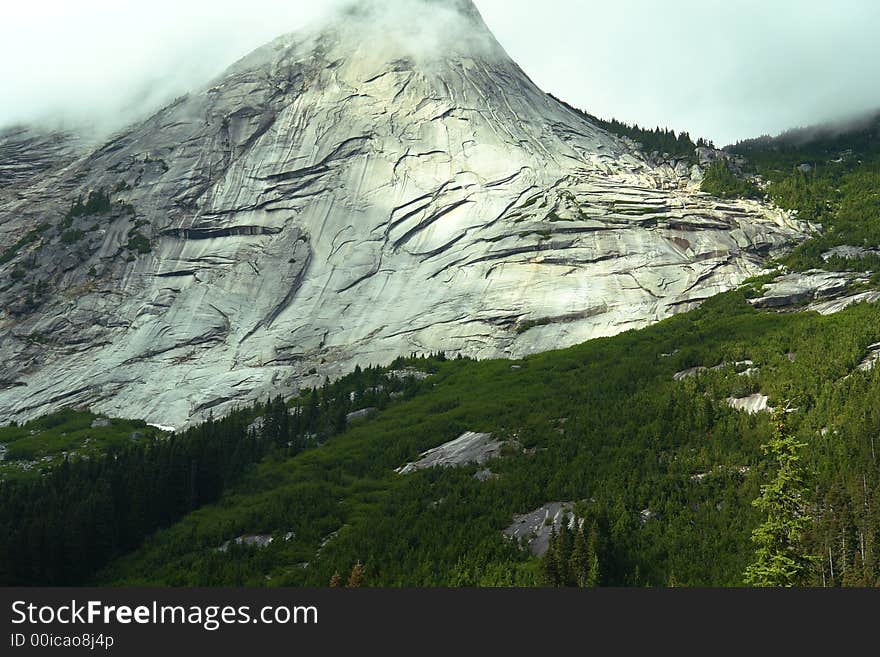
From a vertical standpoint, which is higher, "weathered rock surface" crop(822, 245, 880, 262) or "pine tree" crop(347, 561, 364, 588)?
"weathered rock surface" crop(822, 245, 880, 262)

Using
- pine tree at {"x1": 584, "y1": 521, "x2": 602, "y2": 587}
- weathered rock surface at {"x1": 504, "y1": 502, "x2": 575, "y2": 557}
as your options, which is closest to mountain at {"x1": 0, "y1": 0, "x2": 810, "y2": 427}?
weathered rock surface at {"x1": 504, "y1": 502, "x2": 575, "y2": 557}

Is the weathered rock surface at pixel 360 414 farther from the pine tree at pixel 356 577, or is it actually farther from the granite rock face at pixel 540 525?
the pine tree at pixel 356 577

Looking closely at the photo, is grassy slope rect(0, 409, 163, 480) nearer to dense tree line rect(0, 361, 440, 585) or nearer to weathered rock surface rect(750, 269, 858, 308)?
dense tree line rect(0, 361, 440, 585)

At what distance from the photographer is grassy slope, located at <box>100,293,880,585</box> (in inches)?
3344

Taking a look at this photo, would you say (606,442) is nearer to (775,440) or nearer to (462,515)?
(462,515)

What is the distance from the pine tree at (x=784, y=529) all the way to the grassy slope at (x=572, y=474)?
14776 mm

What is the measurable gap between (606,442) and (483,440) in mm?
15408

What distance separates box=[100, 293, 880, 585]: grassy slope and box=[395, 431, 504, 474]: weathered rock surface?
196 cm

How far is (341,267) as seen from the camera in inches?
6914

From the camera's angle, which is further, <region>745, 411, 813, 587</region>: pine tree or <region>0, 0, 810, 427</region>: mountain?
<region>0, 0, 810, 427</region>: mountain

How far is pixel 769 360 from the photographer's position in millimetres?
116000

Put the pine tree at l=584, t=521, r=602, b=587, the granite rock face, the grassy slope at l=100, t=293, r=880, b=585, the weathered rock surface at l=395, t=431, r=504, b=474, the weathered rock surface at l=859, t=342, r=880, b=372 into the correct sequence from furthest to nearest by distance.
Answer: the weathered rock surface at l=395, t=431, r=504, b=474, the weathered rock surface at l=859, t=342, r=880, b=372, the granite rock face, the grassy slope at l=100, t=293, r=880, b=585, the pine tree at l=584, t=521, r=602, b=587

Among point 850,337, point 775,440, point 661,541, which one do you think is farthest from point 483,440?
point 775,440

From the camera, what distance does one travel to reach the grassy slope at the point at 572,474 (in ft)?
279
